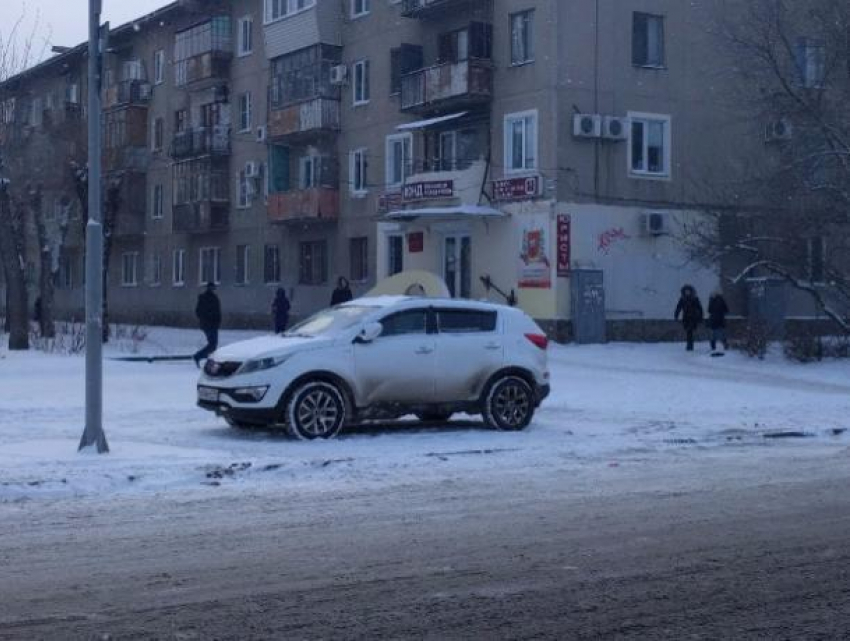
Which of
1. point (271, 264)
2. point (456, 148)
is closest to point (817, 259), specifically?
point (456, 148)

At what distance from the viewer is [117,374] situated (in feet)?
76.1

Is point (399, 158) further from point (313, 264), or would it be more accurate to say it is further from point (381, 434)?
point (381, 434)

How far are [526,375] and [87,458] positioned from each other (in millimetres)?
5439

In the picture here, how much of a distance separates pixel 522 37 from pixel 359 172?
27.5ft

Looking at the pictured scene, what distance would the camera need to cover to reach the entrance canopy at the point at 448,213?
33.3m

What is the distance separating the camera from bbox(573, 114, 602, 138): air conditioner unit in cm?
3225

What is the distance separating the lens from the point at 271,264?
4459 centimetres

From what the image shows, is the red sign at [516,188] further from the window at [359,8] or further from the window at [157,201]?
the window at [157,201]

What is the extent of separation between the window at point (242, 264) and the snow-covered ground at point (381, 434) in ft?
65.9

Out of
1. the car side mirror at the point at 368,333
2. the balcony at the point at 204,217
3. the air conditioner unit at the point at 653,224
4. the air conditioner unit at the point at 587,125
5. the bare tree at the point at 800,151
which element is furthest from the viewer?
the balcony at the point at 204,217

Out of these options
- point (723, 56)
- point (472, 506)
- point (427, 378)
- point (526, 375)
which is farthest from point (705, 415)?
point (723, 56)

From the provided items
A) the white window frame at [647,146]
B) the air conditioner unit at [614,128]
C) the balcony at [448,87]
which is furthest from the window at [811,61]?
the balcony at [448,87]

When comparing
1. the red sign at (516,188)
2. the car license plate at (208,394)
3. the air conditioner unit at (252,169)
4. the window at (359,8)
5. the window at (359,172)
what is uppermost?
the window at (359,8)

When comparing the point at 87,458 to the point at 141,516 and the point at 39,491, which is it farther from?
the point at 141,516
